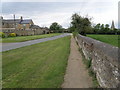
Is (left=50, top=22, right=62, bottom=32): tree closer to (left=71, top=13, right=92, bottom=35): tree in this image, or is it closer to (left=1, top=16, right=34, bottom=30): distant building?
(left=1, top=16, right=34, bottom=30): distant building

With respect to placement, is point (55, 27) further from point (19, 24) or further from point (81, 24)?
point (81, 24)

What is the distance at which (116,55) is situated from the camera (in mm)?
2863

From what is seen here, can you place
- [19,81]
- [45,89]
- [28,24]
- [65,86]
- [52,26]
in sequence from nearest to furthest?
[45,89]
[65,86]
[19,81]
[28,24]
[52,26]

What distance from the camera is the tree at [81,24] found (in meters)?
32.2

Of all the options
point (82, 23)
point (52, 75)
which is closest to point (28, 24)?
point (82, 23)

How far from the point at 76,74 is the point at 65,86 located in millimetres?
1487

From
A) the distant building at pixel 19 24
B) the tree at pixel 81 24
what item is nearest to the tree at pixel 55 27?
the distant building at pixel 19 24

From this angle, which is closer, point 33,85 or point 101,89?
point 101,89

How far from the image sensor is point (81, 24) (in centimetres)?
3297

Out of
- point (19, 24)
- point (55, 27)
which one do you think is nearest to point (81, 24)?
point (19, 24)

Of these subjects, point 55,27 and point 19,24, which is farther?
point 55,27

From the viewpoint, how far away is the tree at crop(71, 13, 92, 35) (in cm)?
3222

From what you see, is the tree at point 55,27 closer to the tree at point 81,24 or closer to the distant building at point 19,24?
the distant building at point 19,24

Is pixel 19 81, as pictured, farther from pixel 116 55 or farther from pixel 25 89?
pixel 116 55
